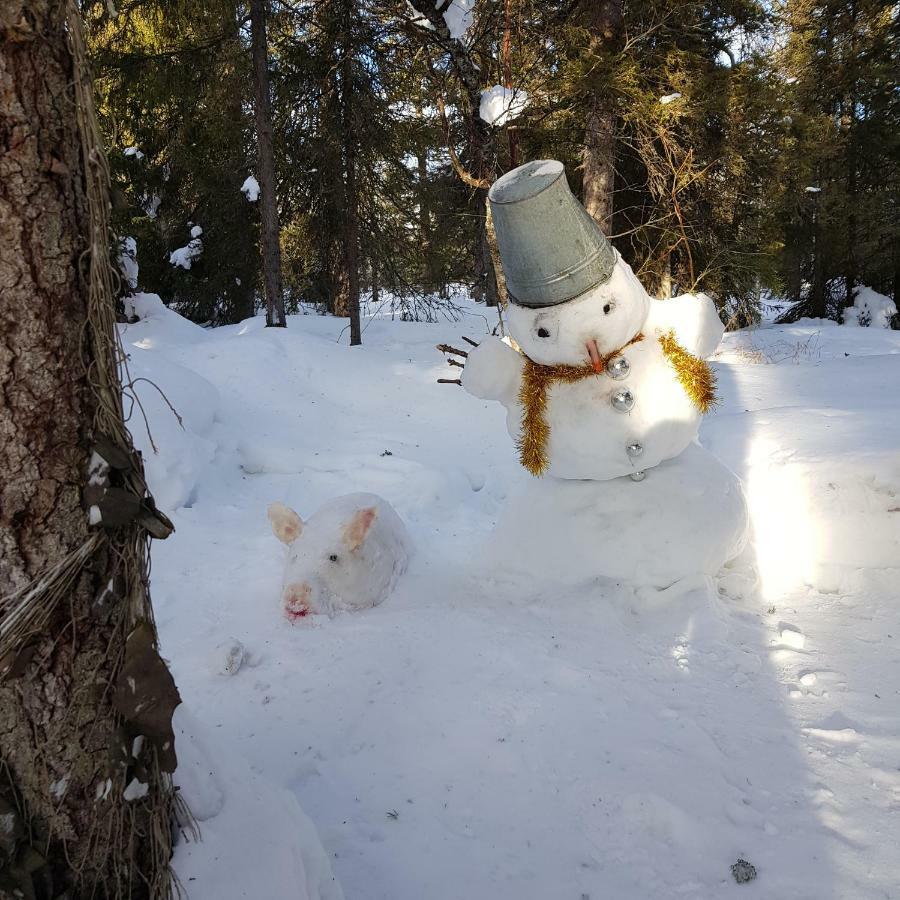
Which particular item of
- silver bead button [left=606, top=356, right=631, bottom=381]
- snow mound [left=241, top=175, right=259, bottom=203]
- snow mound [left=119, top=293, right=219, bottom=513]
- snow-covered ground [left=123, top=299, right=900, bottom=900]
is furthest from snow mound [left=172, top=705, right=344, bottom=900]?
snow mound [left=241, top=175, right=259, bottom=203]

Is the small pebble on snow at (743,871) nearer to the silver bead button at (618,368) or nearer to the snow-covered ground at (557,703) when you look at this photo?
the snow-covered ground at (557,703)

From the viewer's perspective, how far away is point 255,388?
6.69 metres

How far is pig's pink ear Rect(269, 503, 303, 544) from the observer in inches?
132

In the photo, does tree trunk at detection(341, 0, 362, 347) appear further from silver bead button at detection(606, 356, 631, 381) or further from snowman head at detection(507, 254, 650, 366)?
silver bead button at detection(606, 356, 631, 381)

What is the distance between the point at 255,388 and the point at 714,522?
5131 mm

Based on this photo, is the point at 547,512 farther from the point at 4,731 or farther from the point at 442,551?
the point at 4,731

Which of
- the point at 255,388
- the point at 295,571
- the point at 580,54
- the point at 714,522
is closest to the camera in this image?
the point at 714,522

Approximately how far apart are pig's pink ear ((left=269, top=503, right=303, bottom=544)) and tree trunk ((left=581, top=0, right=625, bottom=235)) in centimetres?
447

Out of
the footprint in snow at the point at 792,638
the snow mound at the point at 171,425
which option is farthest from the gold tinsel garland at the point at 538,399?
the snow mound at the point at 171,425

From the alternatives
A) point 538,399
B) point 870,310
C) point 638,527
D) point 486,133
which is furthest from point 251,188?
A: point 870,310

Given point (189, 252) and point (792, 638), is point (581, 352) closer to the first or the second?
point (792, 638)

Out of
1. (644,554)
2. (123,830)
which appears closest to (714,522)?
(644,554)

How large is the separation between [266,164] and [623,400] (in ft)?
24.7

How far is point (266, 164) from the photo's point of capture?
8.48 m
